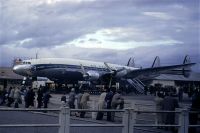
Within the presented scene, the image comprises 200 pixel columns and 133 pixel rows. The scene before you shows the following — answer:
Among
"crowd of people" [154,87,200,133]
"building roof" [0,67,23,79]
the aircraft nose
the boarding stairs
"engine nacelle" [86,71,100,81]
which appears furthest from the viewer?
"building roof" [0,67,23,79]

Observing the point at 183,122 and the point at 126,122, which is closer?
the point at 126,122

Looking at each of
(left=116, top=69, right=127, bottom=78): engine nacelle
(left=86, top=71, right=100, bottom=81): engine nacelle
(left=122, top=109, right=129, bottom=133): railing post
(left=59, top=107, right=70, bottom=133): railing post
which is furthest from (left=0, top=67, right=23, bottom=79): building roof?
(left=59, top=107, right=70, bottom=133): railing post

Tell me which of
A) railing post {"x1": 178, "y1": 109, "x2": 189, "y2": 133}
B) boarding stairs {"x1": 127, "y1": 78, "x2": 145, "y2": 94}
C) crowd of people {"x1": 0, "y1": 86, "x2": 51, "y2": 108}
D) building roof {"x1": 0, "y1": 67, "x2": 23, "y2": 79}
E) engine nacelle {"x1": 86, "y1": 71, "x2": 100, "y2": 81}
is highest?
building roof {"x1": 0, "y1": 67, "x2": 23, "y2": 79}

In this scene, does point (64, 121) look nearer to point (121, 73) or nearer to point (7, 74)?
point (121, 73)

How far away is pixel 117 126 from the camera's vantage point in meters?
9.80

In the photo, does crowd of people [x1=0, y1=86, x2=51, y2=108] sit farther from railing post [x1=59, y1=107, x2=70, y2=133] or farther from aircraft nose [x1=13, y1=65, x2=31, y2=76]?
aircraft nose [x1=13, y1=65, x2=31, y2=76]

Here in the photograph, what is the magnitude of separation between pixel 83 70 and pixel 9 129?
4708 cm

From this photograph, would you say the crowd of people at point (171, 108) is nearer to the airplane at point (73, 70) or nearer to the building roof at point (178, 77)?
the airplane at point (73, 70)

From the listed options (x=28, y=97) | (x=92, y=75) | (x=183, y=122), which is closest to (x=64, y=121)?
(x=183, y=122)

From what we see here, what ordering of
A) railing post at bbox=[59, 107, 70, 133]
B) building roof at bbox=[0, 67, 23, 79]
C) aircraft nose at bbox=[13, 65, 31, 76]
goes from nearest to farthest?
railing post at bbox=[59, 107, 70, 133], aircraft nose at bbox=[13, 65, 31, 76], building roof at bbox=[0, 67, 23, 79]

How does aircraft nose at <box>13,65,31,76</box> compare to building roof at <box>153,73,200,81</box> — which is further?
building roof at <box>153,73,200,81</box>

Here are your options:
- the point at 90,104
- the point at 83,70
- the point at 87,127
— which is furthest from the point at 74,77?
the point at 87,127

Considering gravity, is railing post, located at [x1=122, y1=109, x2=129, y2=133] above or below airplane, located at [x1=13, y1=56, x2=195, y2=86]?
below

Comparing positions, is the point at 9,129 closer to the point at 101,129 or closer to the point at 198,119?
the point at 101,129
